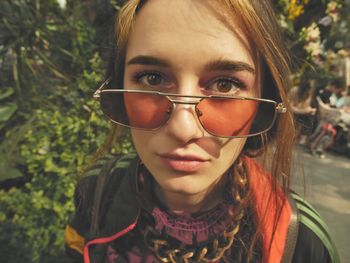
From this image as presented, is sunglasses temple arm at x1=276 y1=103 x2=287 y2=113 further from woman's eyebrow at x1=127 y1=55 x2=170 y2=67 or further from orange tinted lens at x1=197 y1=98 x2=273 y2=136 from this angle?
woman's eyebrow at x1=127 y1=55 x2=170 y2=67

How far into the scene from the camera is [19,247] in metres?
2.12

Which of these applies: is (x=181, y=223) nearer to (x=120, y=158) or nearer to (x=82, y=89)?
(x=120, y=158)

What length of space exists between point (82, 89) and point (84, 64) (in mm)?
397

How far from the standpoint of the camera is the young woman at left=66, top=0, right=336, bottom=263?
0.76 metres

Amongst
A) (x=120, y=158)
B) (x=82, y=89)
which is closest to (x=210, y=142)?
(x=120, y=158)

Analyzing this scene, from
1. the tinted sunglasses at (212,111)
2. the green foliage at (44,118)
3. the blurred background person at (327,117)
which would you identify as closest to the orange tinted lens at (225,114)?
the tinted sunglasses at (212,111)

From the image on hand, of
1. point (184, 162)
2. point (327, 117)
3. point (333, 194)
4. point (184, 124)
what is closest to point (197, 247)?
point (184, 162)

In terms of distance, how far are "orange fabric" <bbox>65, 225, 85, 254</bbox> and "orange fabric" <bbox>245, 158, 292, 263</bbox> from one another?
664 millimetres

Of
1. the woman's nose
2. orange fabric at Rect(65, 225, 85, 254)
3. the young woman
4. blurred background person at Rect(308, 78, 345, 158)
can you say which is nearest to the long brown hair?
the young woman

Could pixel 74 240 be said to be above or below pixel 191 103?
below

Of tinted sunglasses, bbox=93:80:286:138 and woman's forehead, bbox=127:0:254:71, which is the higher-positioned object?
woman's forehead, bbox=127:0:254:71

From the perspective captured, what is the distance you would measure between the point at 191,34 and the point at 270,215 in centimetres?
56

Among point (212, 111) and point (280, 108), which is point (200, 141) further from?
point (280, 108)

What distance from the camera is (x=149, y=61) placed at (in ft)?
2.58
